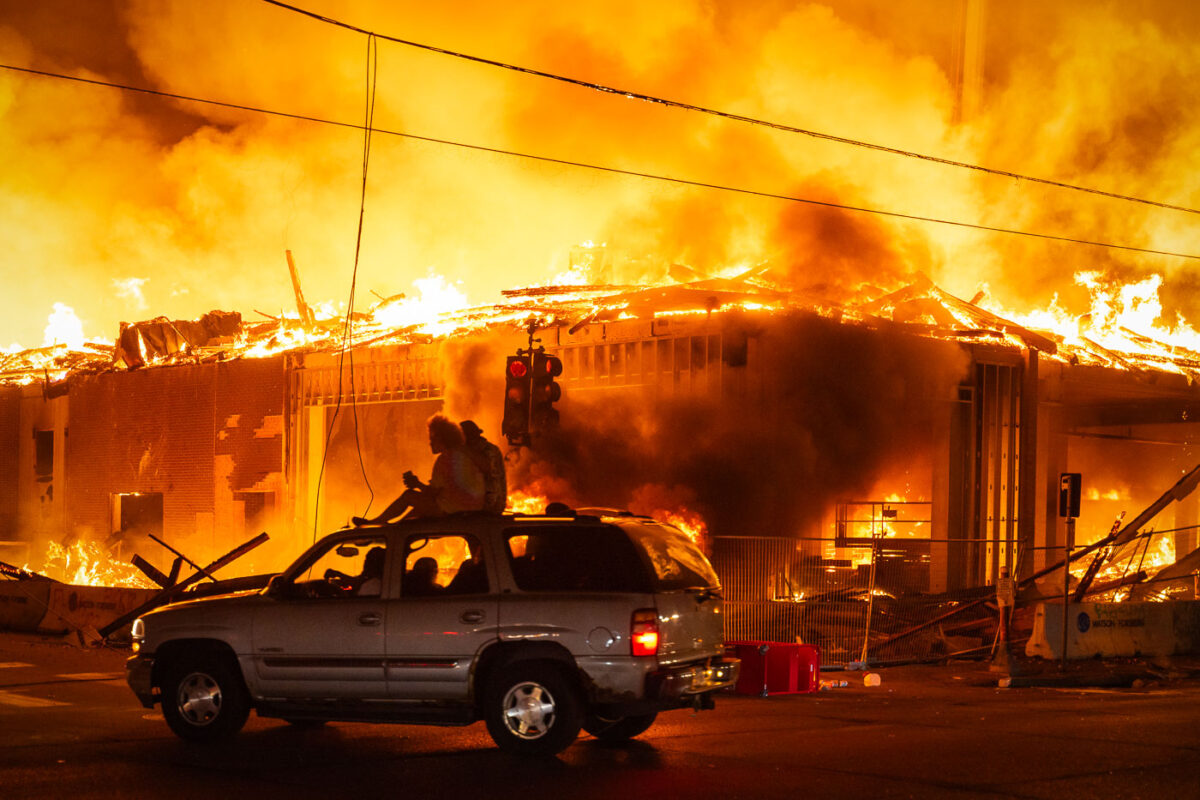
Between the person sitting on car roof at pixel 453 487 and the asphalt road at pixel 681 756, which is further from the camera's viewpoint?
the person sitting on car roof at pixel 453 487

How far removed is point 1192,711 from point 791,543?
6.43 meters

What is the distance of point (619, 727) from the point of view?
30.1 feet

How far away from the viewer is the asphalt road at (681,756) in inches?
282

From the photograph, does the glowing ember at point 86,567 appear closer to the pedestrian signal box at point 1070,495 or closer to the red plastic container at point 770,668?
the red plastic container at point 770,668

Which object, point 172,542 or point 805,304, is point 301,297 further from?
point 805,304

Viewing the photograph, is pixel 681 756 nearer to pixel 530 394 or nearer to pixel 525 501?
pixel 530 394

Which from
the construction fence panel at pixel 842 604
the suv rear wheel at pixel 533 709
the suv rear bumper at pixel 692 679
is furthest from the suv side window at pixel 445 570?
the construction fence panel at pixel 842 604

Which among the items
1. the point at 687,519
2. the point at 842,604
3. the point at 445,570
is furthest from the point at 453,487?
the point at 687,519

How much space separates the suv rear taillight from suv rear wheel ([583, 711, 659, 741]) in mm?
1054

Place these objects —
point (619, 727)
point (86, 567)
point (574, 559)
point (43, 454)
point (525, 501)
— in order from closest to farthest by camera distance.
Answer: point (574, 559)
point (619, 727)
point (525, 501)
point (86, 567)
point (43, 454)

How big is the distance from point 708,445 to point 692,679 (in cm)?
1253

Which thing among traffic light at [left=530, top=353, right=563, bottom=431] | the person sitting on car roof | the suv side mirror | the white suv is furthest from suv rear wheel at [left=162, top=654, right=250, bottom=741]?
traffic light at [left=530, top=353, right=563, bottom=431]

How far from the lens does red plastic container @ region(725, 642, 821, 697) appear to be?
12445mm

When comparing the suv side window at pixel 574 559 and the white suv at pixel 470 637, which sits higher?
the suv side window at pixel 574 559
